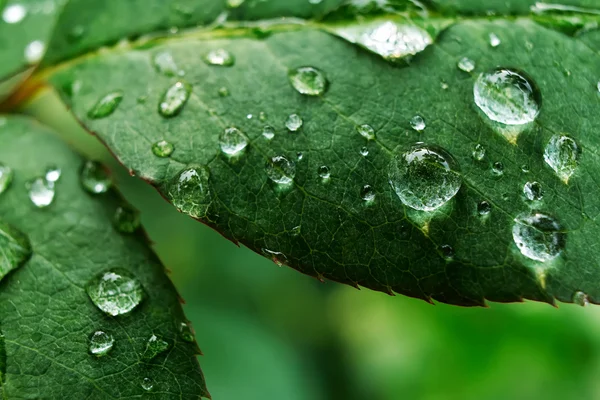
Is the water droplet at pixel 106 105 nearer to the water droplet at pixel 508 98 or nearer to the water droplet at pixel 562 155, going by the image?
the water droplet at pixel 508 98

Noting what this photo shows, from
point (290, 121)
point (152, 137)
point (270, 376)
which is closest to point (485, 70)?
point (290, 121)

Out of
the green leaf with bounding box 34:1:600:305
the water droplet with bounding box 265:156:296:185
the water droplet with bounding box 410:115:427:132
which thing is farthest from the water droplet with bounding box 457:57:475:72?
the water droplet with bounding box 265:156:296:185

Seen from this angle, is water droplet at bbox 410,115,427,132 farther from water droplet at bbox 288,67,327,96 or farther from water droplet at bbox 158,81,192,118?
water droplet at bbox 158,81,192,118

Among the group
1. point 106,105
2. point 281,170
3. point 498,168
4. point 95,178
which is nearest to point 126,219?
point 95,178

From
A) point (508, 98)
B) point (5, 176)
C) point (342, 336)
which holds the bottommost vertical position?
point (342, 336)

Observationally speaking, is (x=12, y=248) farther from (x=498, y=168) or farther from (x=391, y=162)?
(x=498, y=168)

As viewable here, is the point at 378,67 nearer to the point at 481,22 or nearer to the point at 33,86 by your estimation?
the point at 481,22
